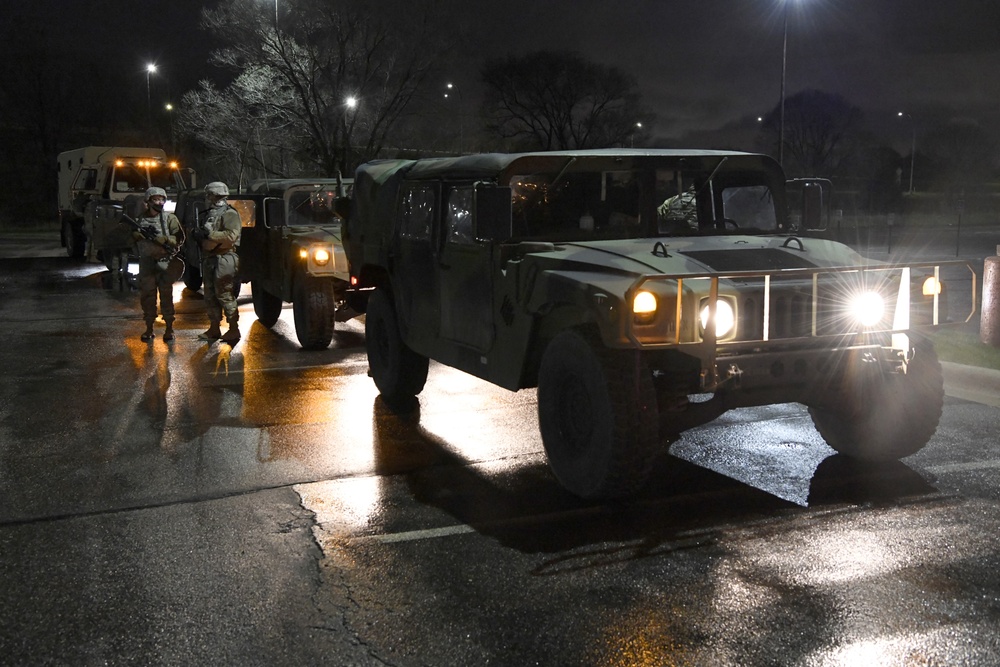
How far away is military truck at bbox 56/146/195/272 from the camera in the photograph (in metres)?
20.4

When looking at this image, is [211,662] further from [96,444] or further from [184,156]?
[184,156]

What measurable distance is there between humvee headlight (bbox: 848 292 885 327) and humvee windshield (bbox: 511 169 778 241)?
1.43 metres

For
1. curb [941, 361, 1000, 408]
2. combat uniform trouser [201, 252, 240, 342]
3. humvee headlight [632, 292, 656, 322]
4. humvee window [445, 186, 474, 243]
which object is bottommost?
curb [941, 361, 1000, 408]

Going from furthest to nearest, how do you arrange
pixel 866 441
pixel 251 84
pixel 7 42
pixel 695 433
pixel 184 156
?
pixel 7 42 < pixel 184 156 < pixel 251 84 < pixel 695 433 < pixel 866 441

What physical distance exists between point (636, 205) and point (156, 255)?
7.42m

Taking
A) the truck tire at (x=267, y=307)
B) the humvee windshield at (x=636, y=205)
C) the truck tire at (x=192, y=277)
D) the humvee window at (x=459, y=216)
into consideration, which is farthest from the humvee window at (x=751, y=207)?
the truck tire at (x=192, y=277)

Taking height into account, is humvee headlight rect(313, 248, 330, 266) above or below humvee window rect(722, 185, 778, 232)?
below

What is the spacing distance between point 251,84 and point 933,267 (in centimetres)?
2842

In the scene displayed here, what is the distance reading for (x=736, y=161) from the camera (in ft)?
23.6

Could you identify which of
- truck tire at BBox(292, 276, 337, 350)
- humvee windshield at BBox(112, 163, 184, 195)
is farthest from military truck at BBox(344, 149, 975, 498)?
humvee windshield at BBox(112, 163, 184, 195)

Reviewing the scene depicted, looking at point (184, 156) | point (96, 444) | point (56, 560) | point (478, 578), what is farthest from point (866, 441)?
point (184, 156)

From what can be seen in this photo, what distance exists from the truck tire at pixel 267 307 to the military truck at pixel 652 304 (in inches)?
253

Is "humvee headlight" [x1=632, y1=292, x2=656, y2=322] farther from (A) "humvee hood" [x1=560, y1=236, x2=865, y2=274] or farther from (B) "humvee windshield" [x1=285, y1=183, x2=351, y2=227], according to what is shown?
(B) "humvee windshield" [x1=285, y1=183, x2=351, y2=227]

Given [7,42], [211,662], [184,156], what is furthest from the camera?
[7,42]
